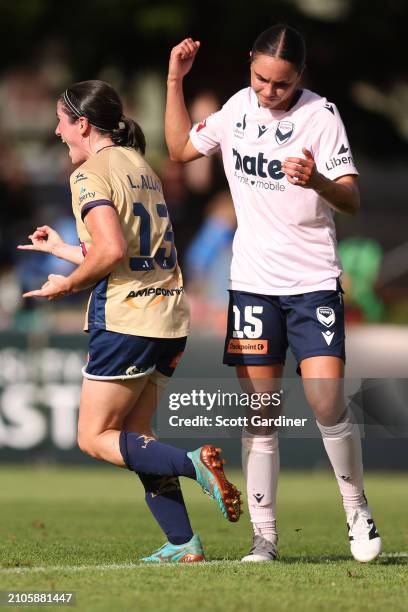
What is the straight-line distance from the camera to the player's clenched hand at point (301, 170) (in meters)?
5.94

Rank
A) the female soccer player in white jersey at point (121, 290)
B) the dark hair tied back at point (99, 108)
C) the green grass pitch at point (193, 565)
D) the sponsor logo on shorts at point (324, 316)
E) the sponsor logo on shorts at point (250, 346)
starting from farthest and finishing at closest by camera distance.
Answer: the sponsor logo on shorts at point (250, 346)
the sponsor logo on shorts at point (324, 316)
the dark hair tied back at point (99, 108)
the female soccer player in white jersey at point (121, 290)
the green grass pitch at point (193, 565)

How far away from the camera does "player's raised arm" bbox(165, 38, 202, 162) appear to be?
684 centimetres

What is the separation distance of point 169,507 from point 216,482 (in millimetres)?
513

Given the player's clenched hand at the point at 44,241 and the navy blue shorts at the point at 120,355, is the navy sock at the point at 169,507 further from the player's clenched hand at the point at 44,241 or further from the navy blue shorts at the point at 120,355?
the player's clenched hand at the point at 44,241

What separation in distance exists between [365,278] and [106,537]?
10.7m

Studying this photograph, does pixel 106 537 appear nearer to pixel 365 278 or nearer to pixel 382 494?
pixel 382 494

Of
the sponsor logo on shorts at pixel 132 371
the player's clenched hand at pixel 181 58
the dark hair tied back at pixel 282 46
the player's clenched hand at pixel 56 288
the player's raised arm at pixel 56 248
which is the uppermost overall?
the dark hair tied back at pixel 282 46

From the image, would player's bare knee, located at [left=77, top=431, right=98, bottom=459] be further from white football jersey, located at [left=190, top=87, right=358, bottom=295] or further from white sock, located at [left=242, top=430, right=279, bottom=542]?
white football jersey, located at [left=190, top=87, right=358, bottom=295]

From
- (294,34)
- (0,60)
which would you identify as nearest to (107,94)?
(294,34)

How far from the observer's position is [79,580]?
5.69 metres

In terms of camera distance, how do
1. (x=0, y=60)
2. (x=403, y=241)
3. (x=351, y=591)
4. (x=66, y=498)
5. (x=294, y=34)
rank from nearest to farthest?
(x=351, y=591), (x=294, y=34), (x=66, y=498), (x=0, y=60), (x=403, y=241)

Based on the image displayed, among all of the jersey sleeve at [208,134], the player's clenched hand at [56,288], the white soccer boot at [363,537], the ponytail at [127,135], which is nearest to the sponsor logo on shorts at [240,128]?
the jersey sleeve at [208,134]
